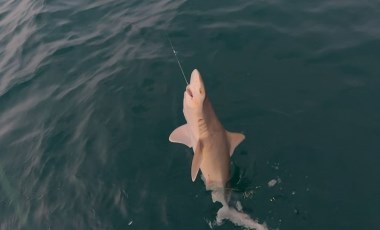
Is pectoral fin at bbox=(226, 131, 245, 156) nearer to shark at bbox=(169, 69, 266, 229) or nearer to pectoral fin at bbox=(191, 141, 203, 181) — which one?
shark at bbox=(169, 69, 266, 229)

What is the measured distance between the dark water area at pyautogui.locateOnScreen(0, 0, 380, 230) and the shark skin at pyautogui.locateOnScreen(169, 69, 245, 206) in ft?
1.42

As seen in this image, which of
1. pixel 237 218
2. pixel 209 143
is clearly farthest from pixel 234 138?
pixel 237 218

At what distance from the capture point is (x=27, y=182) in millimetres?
9375

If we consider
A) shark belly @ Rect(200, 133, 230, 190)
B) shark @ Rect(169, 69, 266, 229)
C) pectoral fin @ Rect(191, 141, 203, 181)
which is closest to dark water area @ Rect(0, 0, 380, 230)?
shark @ Rect(169, 69, 266, 229)

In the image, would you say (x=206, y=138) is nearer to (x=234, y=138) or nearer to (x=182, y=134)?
(x=234, y=138)

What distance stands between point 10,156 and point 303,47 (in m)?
8.32

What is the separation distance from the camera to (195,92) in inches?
263

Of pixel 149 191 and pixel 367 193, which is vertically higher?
pixel 149 191

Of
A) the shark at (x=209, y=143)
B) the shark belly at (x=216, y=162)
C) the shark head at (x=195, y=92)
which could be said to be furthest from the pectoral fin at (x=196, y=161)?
the shark head at (x=195, y=92)

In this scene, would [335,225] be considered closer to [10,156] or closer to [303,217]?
[303,217]

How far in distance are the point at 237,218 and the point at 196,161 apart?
1.37 metres

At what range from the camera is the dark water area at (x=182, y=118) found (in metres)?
7.69

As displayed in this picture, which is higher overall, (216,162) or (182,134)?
(182,134)

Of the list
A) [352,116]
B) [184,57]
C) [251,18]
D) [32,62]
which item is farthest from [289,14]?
[32,62]
